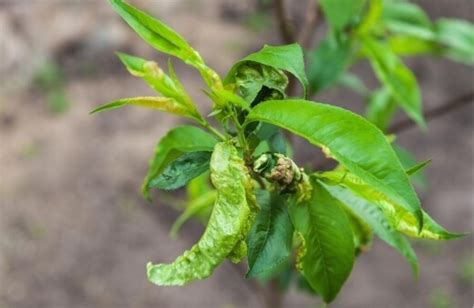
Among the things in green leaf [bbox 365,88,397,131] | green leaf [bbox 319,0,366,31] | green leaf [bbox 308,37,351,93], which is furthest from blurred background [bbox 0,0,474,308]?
green leaf [bbox 319,0,366,31]

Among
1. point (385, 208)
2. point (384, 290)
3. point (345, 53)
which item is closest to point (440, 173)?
point (384, 290)

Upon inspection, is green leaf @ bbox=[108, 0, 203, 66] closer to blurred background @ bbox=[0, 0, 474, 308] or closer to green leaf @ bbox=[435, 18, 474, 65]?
green leaf @ bbox=[435, 18, 474, 65]

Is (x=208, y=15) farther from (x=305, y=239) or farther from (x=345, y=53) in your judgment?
(x=305, y=239)

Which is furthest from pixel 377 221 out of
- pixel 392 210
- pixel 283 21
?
pixel 283 21

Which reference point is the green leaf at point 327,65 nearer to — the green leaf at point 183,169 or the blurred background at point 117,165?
the green leaf at point 183,169

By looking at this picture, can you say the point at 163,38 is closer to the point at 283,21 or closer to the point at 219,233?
the point at 219,233

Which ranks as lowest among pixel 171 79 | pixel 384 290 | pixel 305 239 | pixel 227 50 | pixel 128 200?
pixel 384 290
